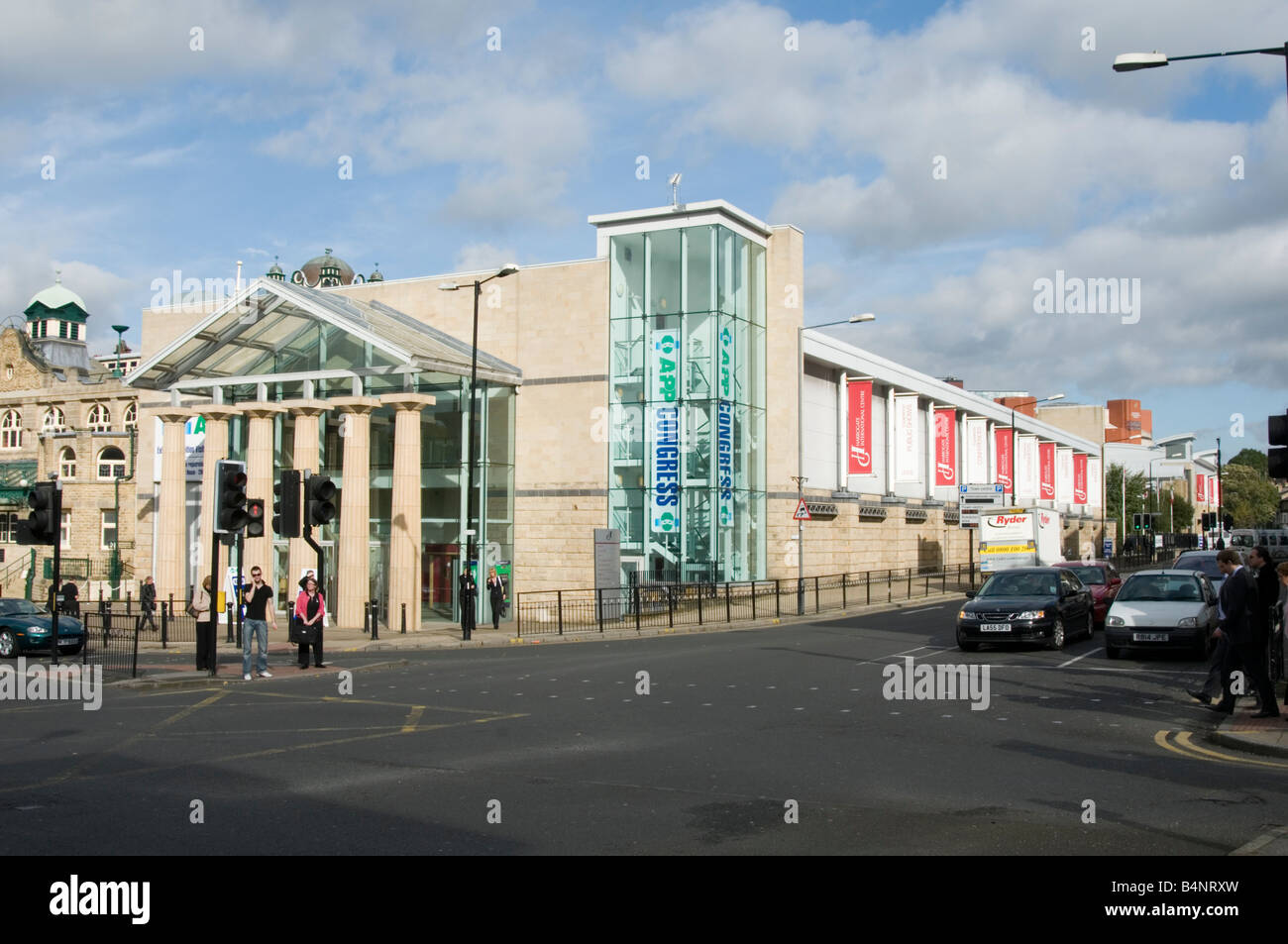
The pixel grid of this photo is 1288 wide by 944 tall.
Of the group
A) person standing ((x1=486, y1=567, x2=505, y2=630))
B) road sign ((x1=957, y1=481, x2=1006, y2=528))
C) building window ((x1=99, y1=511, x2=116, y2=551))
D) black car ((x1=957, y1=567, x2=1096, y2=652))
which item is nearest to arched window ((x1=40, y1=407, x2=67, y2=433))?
building window ((x1=99, y1=511, x2=116, y2=551))

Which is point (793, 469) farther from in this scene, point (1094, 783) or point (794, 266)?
point (1094, 783)

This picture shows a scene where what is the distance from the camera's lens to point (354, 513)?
34.1m

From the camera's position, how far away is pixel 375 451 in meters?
40.1

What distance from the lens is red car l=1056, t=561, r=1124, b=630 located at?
1062 inches

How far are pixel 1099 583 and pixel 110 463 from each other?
47.4 meters

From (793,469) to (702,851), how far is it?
35549 millimetres

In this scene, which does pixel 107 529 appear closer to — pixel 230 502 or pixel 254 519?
pixel 254 519

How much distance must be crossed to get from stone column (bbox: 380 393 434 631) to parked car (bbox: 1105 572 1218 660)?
20.0 meters

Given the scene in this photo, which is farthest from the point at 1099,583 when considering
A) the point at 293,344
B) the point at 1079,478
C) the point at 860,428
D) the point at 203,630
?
the point at 1079,478

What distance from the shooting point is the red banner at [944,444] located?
183 ft

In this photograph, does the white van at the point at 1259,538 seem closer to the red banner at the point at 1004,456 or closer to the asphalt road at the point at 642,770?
the red banner at the point at 1004,456

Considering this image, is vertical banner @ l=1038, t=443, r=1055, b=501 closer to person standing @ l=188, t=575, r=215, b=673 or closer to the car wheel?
the car wheel

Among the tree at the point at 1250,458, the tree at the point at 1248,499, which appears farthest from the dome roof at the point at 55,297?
the tree at the point at 1250,458
